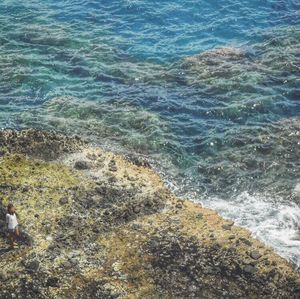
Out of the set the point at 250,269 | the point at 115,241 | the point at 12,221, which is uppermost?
the point at 12,221

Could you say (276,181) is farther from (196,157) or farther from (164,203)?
(164,203)

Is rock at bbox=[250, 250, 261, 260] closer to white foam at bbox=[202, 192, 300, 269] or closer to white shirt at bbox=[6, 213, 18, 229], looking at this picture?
white foam at bbox=[202, 192, 300, 269]

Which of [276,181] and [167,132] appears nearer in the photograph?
[276,181]

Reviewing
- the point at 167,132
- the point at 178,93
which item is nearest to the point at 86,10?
the point at 178,93

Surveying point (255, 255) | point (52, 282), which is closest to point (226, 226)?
point (255, 255)

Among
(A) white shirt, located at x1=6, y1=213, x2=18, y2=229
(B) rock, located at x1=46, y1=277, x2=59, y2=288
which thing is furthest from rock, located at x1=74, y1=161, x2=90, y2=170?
(B) rock, located at x1=46, y1=277, x2=59, y2=288

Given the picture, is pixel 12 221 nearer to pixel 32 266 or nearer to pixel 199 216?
pixel 32 266

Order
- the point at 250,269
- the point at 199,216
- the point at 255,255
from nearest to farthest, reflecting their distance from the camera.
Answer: the point at 250,269 < the point at 255,255 < the point at 199,216

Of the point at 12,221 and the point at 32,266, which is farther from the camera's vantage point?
the point at 12,221
